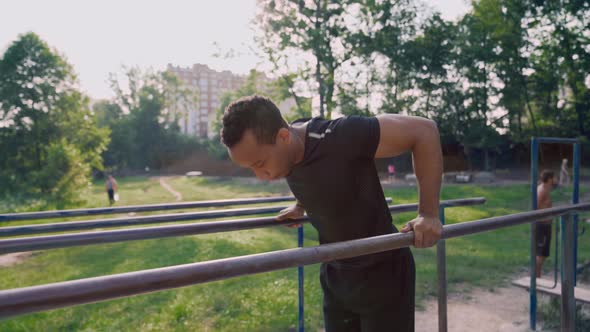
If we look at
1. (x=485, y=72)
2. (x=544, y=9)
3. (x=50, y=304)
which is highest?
(x=544, y=9)

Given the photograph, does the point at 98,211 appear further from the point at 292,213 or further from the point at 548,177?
the point at 548,177

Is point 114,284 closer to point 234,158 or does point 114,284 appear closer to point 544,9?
point 234,158

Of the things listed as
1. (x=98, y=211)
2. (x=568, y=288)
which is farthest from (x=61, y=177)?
(x=568, y=288)

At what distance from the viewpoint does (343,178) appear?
5.26 ft

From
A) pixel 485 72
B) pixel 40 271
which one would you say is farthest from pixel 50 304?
pixel 485 72

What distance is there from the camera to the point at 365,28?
76.9ft

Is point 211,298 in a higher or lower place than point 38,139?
lower

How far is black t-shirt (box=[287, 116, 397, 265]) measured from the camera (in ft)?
5.20

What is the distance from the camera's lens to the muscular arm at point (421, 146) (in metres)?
1.59

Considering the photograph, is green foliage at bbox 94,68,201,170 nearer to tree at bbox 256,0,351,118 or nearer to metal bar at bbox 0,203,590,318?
tree at bbox 256,0,351,118

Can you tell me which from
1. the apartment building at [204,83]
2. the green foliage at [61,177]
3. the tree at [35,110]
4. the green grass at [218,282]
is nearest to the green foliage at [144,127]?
the tree at [35,110]

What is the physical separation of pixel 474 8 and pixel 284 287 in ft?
87.2

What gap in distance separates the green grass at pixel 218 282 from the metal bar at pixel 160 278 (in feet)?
10.2

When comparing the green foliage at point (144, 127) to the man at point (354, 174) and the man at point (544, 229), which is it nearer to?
the man at point (544, 229)
